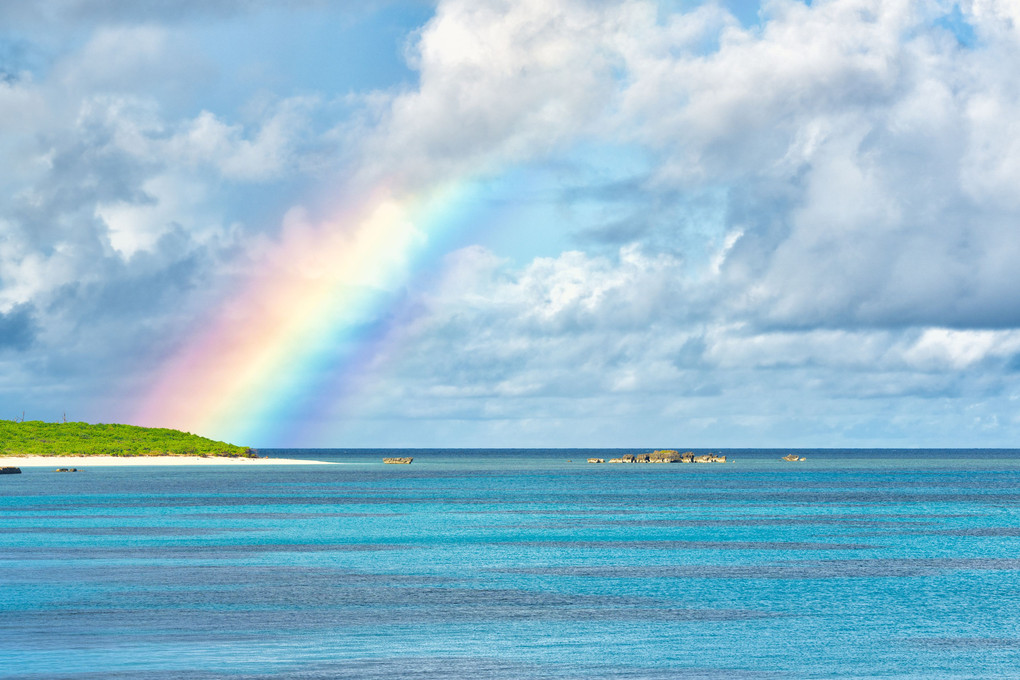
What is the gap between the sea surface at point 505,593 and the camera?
122ft

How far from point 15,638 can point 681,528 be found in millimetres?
59614

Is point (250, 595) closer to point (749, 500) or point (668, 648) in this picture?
point (668, 648)

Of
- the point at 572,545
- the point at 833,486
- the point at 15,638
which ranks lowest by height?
the point at 15,638

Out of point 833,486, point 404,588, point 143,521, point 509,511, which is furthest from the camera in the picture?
point 833,486

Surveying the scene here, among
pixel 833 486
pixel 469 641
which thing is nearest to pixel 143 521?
pixel 469 641

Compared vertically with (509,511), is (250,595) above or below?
below

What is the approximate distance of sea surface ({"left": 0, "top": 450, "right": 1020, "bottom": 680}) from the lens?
37281mm

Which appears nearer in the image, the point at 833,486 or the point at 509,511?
the point at 509,511

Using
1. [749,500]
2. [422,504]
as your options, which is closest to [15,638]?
[422,504]

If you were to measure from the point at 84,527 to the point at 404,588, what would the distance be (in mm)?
43281

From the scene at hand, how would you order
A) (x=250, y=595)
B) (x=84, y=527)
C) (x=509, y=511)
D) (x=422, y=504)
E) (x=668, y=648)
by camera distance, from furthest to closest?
(x=422, y=504) < (x=509, y=511) < (x=84, y=527) < (x=250, y=595) < (x=668, y=648)

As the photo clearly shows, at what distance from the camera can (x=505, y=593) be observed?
5350cm

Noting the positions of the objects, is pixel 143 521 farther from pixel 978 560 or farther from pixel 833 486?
pixel 833 486

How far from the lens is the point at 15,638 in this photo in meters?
40.5
